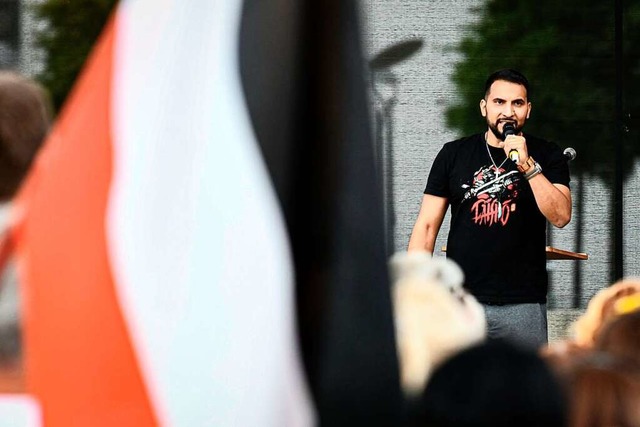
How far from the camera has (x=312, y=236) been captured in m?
1.38

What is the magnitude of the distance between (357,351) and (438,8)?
599 cm

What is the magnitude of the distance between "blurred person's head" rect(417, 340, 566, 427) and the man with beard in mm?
2940

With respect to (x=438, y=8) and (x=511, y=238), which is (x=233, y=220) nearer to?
(x=511, y=238)

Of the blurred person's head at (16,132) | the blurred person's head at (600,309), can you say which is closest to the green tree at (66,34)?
the blurred person's head at (600,309)

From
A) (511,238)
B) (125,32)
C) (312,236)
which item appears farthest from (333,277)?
(511,238)

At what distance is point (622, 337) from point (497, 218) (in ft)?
7.70

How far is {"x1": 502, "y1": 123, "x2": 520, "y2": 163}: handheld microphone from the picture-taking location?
14.3ft

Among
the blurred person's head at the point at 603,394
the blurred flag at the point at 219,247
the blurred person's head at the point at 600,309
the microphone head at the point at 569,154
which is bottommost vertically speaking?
the microphone head at the point at 569,154

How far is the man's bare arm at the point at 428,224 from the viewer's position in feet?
14.6

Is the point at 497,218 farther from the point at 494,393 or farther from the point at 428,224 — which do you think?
the point at 494,393

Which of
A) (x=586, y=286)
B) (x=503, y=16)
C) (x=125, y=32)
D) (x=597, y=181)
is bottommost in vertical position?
(x=586, y=286)

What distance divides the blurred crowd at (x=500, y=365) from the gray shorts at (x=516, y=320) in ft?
5.52

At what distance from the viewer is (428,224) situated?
4477 mm

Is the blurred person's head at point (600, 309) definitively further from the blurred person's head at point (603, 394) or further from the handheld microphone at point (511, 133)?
the handheld microphone at point (511, 133)
